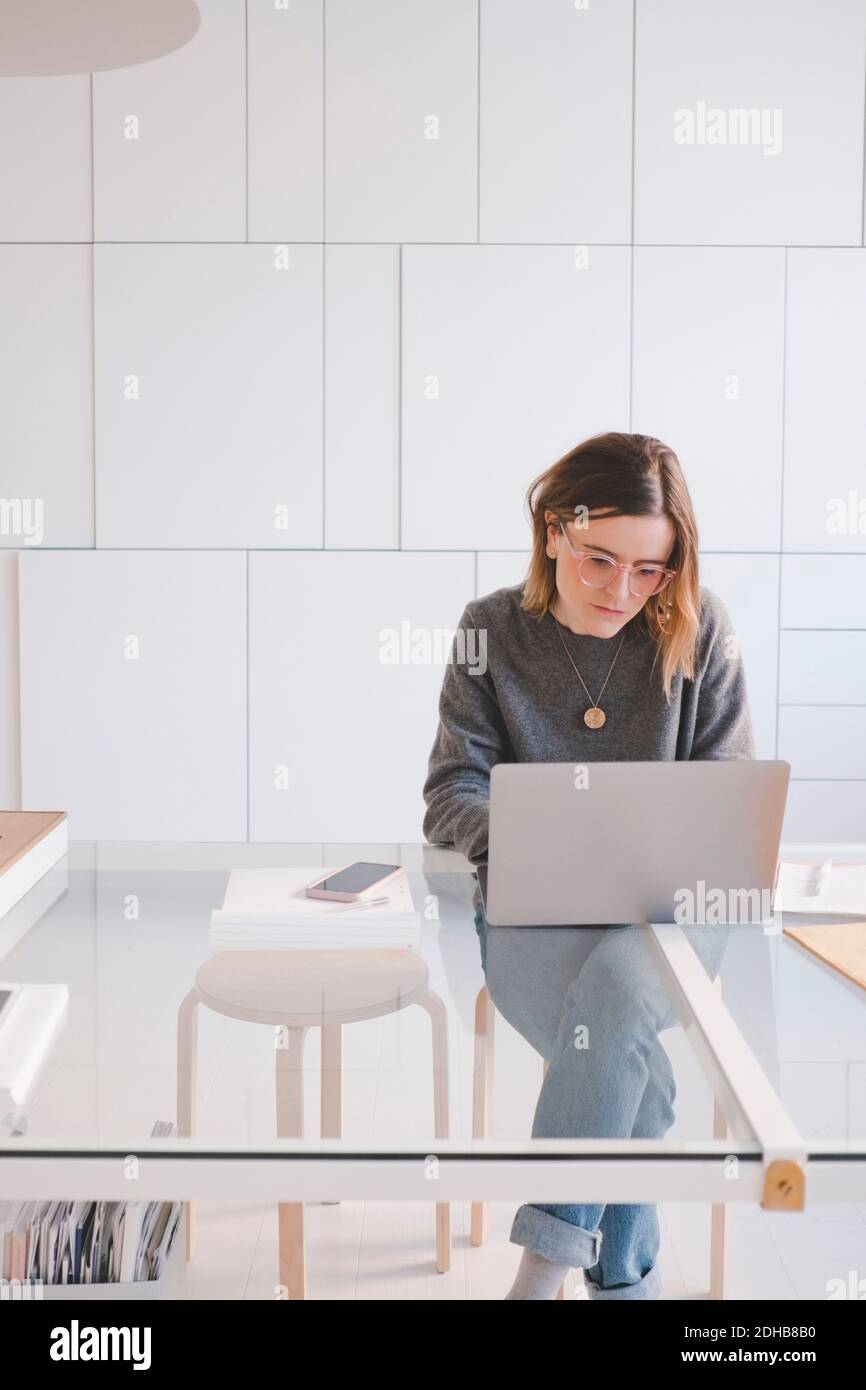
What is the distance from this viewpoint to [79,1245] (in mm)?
1417

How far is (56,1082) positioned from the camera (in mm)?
1031

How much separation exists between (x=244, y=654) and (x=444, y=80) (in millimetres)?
1633

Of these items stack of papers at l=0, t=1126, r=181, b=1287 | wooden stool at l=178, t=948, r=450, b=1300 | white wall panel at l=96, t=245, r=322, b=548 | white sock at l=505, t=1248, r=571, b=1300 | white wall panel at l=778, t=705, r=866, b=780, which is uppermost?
white wall panel at l=96, t=245, r=322, b=548

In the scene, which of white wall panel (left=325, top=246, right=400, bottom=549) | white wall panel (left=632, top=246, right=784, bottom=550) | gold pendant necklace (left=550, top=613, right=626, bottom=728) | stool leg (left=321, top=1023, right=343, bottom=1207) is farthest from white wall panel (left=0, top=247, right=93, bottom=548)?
stool leg (left=321, top=1023, right=343, bottom=1207)

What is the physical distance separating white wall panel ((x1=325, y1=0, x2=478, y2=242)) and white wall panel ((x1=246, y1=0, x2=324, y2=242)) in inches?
1.4

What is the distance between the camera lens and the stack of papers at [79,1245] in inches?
55.7

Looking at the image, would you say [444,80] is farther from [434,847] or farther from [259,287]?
[434,847]

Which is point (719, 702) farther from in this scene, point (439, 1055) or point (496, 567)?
point (496, 567)

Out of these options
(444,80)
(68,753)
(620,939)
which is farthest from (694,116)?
(620,939)

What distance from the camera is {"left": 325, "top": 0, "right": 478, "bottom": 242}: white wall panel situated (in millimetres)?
3402

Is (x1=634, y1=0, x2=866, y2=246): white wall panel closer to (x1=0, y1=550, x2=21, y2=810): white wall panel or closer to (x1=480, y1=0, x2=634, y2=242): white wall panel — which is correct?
(x1=480, y1=0, x2=634, y2=242): white wall panel

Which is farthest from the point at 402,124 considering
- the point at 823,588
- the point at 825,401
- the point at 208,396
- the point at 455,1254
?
the point at 455,1254

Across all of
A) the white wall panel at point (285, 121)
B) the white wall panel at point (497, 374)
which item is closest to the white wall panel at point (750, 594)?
the white wall panel at point (497, 374)

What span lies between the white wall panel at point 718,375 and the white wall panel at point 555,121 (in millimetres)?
199
